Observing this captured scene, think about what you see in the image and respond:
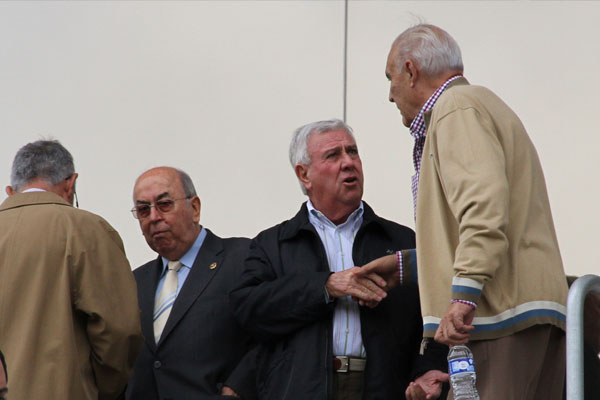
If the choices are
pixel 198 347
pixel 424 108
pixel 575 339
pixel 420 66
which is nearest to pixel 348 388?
pixel 198 347

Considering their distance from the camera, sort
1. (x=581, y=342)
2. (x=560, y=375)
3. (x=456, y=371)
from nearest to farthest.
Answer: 1. (x=581, y=342)
2. (x=456, y=371)
3. (x=560, y=375)

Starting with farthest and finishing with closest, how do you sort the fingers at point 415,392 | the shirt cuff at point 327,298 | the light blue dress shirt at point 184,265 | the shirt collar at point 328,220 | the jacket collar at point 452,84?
the light blue dress shirt at point 184,265 < the shirt collar at point 328,220 < the shirt cuff at point 327,298 < the fingers at point 415,392 < the jacket collar at point 452,84

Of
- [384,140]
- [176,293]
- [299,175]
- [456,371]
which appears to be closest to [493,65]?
[384,140]

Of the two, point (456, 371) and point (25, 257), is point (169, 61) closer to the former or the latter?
point (25, 257)

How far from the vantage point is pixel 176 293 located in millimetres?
4465

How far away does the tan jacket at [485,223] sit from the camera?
296cm

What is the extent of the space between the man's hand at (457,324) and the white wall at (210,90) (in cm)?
269

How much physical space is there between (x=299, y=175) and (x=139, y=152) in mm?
1860

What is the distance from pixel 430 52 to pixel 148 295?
65.7 inches

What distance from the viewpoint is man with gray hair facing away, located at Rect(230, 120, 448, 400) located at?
374cm

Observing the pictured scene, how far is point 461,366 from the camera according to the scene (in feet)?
9.68

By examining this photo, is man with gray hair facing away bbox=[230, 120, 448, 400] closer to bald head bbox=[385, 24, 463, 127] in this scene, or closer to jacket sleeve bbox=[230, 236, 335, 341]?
jacket sleeve bbox=[230, 236, 335, 341]

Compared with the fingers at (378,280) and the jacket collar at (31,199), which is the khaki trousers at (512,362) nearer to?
the fingers at (378,280)

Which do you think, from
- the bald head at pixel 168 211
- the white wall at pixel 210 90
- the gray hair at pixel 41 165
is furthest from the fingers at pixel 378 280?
the white wall at pixel 210 90
